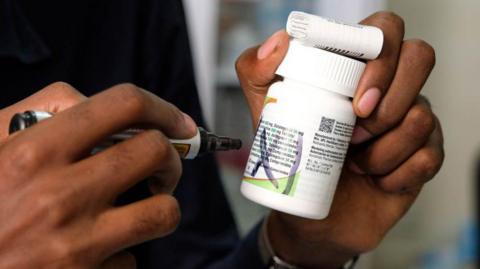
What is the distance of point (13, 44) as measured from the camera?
31.6 inches

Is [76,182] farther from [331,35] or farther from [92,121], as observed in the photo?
[331,35]

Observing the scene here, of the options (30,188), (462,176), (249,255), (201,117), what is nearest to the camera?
(30,188)

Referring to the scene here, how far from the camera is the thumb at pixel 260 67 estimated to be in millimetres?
627

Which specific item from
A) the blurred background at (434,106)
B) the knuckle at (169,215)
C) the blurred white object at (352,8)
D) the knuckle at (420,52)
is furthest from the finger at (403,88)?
the blurred background at (434,106)

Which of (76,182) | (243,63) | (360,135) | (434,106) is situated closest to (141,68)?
(243,63)

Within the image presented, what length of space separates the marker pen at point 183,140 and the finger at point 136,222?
0.17ft

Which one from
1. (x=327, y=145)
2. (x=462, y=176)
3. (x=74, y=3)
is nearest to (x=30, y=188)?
(x=327, y=145)

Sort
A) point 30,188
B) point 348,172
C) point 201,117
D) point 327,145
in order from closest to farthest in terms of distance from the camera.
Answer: point 30,188 → point 327,145 → point 348,172 → point 201,117

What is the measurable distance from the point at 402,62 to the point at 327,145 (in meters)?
0.13

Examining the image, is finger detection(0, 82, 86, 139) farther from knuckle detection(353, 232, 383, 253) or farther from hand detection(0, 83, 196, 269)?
knuckle detection(353, 232, 383, 253)

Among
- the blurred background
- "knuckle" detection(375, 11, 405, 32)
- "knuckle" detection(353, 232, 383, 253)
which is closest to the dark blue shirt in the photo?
"knuckle" detection(353, 232, 383, 253)

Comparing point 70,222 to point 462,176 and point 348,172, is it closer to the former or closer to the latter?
point 348,172

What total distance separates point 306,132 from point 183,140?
110mm

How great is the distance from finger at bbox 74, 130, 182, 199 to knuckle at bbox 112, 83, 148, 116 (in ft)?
0.08
